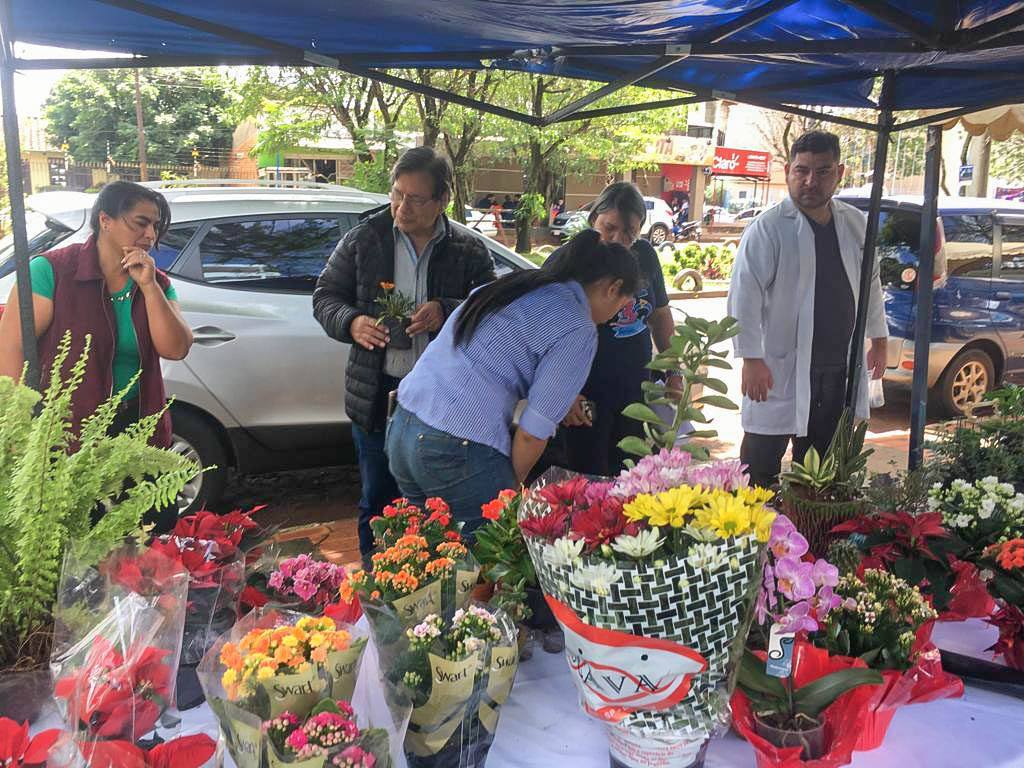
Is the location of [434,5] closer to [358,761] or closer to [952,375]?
[358,761]

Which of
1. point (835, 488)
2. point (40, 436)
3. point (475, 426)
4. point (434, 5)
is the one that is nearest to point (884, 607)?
point (835, 488)

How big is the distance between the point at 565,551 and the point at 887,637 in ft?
2.06

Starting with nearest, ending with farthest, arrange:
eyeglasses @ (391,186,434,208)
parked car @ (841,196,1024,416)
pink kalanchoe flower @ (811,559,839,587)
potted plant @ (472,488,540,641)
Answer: pink kalanchoe flower @ (811,559,839,587) → potted plant @ (472,488,540,641) → eyeglasses @ (391,186,434,208) → parked car @ (841,196,1024,416)

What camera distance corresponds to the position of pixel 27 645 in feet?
4.29

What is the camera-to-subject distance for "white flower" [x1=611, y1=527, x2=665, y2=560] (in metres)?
1.09

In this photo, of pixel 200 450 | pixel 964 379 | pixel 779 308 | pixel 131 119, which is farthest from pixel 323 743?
pixel 131 119

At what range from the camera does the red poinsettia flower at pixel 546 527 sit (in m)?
1.20

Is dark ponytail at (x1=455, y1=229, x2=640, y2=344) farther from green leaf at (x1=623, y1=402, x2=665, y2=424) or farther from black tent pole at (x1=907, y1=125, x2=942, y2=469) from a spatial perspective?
black tent pole at (x1=907, y1=125, x2=942, y2=469)

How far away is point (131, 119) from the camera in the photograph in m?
36.0

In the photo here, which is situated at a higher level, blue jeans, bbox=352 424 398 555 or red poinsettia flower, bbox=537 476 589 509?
red poinsettia flower, bbox=537 476 589 509

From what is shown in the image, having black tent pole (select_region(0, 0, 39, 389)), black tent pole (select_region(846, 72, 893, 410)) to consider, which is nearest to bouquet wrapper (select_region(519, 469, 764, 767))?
black tent pole (select_region(0, 0, 39, 389))

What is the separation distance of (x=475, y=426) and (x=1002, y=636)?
1317 millimetres

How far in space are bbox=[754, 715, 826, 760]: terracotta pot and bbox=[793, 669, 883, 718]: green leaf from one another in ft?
0.09

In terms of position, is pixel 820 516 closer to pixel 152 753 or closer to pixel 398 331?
pixel 152 753
